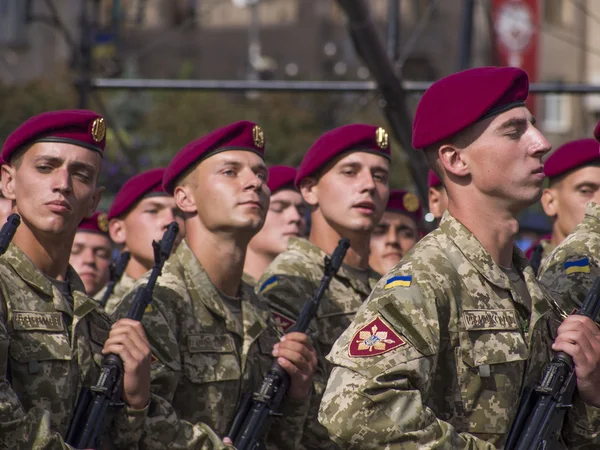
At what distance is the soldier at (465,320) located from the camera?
366 centimetres

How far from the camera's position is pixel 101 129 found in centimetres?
515

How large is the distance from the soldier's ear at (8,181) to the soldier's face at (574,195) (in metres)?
2.97

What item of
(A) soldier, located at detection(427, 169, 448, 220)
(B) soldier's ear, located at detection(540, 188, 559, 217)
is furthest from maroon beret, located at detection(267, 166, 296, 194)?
(B) soldier's ear, located at detection(540, 188, 559, 217)


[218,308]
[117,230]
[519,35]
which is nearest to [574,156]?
[218,308]

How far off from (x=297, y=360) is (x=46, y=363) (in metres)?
1.13

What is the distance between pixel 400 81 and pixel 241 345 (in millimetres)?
Result: 5102

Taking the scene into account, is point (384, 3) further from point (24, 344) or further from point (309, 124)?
point (24, 344)

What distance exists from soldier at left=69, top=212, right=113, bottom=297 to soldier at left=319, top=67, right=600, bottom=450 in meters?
4.20

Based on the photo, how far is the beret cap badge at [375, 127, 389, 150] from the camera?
6.44 metres

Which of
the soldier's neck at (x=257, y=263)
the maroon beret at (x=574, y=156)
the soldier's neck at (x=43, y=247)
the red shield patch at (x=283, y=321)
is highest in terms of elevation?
the maroon beret at (x=574, y=156)

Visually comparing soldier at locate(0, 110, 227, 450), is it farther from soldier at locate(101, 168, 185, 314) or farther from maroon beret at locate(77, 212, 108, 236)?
maroon beret at locate(77, 212, 108, 236)

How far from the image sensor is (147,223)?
757 centimetres

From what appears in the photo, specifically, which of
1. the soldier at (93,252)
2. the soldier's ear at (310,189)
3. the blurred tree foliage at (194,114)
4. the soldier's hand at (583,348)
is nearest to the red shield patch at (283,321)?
the soldier's ear at (310,189)

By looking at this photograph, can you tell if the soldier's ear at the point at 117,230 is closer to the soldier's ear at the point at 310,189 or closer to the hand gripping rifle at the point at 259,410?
the soldier's ear at the point at 310,189
